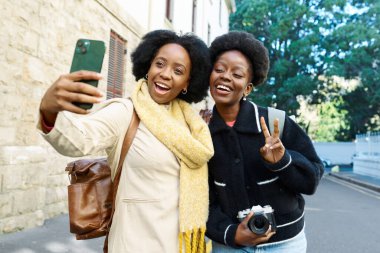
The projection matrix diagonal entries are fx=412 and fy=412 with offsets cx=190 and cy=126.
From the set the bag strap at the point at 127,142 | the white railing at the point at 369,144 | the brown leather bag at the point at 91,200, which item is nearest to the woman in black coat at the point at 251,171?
the bag strap at the point at 127,142

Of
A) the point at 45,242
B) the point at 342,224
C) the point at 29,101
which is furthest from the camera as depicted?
the point at 342,224

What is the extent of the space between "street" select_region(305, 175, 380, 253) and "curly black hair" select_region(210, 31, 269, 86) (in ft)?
12.3

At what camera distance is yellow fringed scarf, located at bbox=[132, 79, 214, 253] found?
198cm

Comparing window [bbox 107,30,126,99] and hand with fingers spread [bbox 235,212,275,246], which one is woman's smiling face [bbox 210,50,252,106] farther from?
window [bbox 107,30,126,99]

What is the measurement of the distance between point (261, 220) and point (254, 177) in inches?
8.7

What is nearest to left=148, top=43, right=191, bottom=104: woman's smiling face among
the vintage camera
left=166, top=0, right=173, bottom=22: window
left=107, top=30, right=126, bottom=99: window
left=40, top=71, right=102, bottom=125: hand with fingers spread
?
the vintage camera

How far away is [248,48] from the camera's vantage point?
2.23 metres

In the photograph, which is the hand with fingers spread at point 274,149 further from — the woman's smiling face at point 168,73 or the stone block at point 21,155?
the stone block at point 21,155

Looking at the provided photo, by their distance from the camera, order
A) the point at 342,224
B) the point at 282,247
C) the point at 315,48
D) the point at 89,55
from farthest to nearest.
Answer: the point at 315,48 → the point at 342,224 → the point at 282,247 → the point at 89,55

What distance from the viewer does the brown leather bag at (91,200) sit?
210 centimetres

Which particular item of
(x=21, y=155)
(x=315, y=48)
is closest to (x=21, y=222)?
(x=21, y=155)

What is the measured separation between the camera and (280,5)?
1041 inches

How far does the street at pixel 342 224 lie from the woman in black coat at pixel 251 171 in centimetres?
363

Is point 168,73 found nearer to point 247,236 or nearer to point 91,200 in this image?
point 91,200
